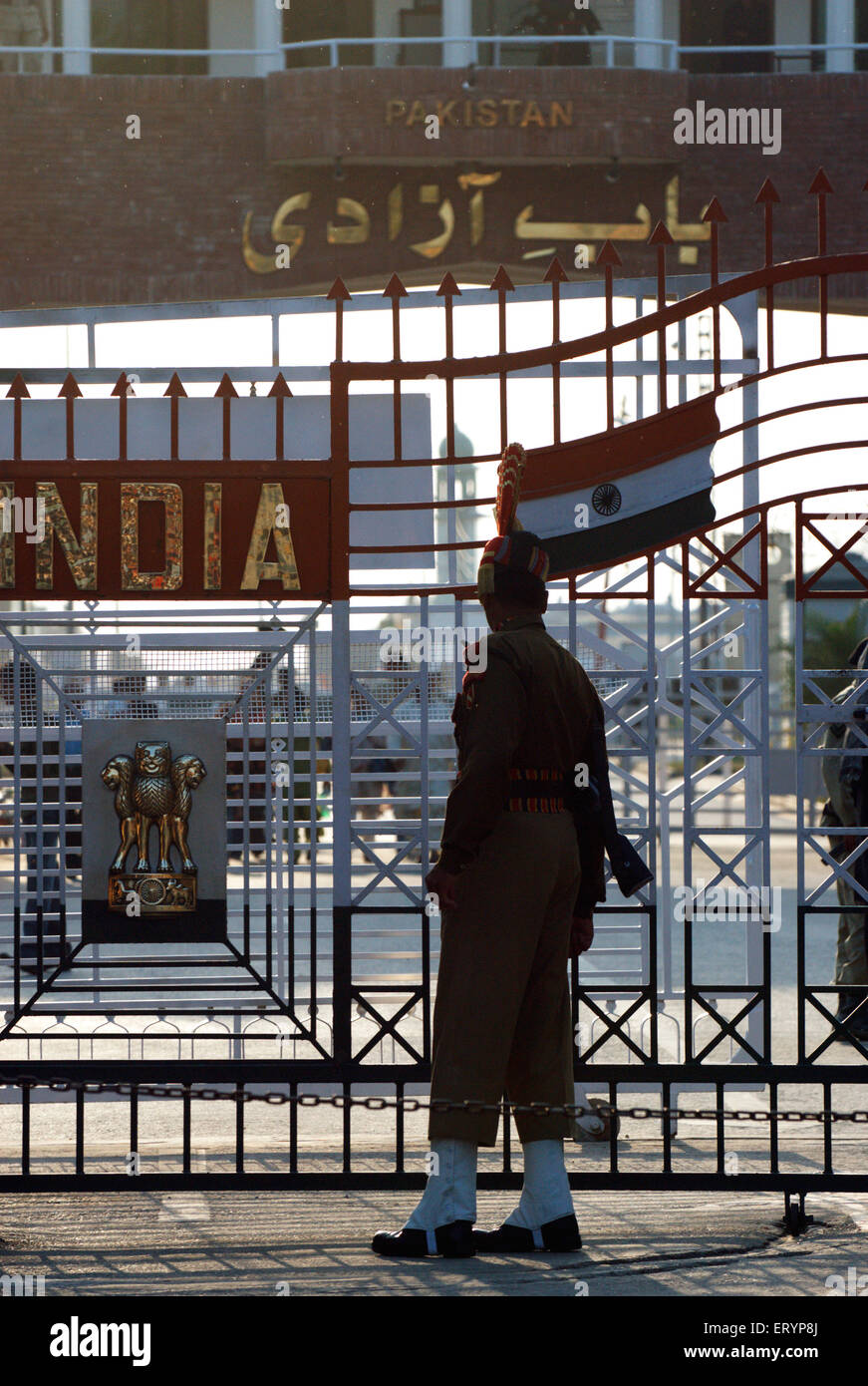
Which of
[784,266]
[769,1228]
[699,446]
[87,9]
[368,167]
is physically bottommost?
[769,1228]

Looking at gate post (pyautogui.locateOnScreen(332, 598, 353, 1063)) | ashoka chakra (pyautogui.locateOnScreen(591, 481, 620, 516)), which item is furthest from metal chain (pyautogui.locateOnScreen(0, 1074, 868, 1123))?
ashoka chakra (pyautogui.locateOnScreen(591, 481, 620, 516))

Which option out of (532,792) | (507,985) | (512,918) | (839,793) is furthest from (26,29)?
(507,985)

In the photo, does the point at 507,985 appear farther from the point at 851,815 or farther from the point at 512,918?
the point at 851,815

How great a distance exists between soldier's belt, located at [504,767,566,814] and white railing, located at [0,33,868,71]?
13495 millimetres

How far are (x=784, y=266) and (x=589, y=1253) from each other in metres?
3.48

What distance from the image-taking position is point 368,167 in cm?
1638

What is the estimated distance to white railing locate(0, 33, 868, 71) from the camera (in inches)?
667

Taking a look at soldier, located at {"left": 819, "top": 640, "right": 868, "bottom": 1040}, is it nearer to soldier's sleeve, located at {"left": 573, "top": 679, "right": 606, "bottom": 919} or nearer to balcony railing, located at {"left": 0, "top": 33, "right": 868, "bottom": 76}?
soldier's sleeve, located at {"left": 573, "top": 679, "right": 606, "bottom": 919}

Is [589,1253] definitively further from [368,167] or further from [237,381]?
[368,167]

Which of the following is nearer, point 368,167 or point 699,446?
point 699,446

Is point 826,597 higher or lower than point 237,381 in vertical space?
lower

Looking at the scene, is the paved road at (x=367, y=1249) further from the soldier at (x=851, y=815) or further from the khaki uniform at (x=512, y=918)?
the soldier at (x=851, y=815)

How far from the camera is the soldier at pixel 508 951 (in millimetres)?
4949

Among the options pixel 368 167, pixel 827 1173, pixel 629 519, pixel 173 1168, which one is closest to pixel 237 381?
pixel 629 519
